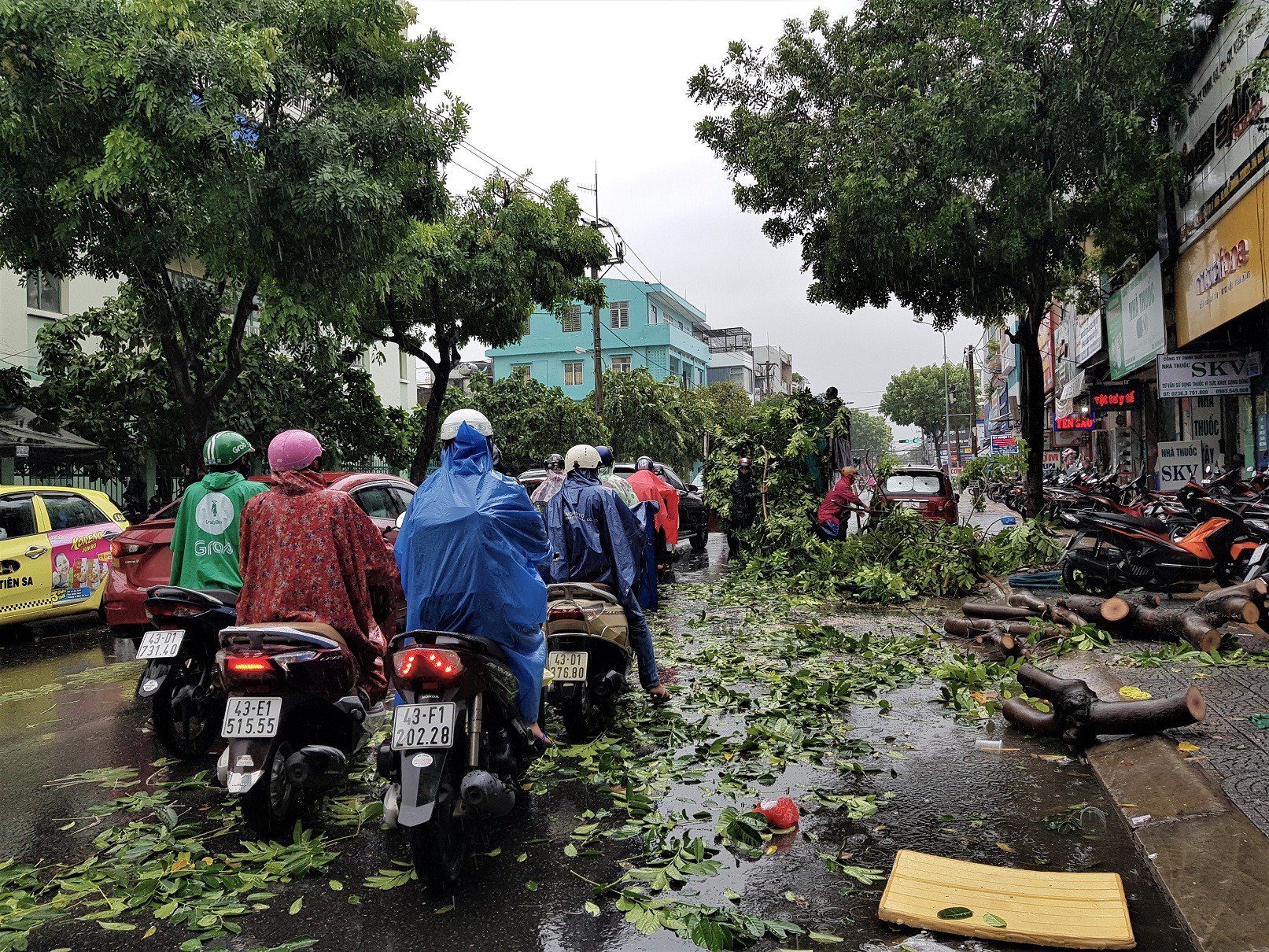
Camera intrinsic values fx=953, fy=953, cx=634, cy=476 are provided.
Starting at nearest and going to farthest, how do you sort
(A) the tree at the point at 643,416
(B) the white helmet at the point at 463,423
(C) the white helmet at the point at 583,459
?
(B) the white helmet at the point at 463,423
(C) the white helmet at the point at 583,459
(A) the tree at the point at 643,416

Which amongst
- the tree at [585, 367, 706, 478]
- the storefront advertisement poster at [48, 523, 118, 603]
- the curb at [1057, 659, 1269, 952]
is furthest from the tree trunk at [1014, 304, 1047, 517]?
the tree at [585, 367, 706, 478]

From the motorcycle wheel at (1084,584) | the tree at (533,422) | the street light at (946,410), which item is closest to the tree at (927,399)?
the street light at (946,410)

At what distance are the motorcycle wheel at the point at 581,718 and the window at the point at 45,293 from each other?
17762mm

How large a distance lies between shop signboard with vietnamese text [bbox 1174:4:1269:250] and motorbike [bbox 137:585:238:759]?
1304 cm

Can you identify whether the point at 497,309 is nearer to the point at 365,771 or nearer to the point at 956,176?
the point at 956,176

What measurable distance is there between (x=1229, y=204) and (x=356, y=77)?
42.2 ft

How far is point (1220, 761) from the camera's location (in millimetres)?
4746

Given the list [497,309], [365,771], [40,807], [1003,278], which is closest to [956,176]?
[1003,278]

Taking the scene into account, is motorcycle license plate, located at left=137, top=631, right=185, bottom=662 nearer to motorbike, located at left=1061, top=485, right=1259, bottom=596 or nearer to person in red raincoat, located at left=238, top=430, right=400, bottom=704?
person in red raincoat, located at left=238, top=430, right=400, bottom=704

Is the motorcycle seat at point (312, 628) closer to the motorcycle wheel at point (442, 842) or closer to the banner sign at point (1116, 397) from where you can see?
the motorcycle wheel at point (442, 842)

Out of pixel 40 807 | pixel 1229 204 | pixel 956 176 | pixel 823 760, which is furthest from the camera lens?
pixel 956 176

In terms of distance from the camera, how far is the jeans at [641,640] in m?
6.21

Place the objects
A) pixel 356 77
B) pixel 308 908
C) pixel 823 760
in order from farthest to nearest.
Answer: pixel 356 77, pixel 823 760, pixel 308 908

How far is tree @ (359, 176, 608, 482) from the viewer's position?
18766 mm
